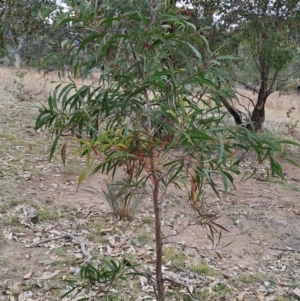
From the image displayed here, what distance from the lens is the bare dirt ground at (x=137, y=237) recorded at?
8.20 ft

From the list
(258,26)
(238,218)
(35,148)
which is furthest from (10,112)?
(238,218)

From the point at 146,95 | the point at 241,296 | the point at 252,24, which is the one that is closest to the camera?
the point at 146,95

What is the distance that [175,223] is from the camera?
3508 mm

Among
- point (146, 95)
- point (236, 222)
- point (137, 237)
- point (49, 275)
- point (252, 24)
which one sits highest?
point (252, 24)

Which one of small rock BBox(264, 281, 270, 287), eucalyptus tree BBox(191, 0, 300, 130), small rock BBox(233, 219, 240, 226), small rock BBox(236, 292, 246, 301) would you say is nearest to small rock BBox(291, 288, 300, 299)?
small rock BBox(264, 281, 270, 287)

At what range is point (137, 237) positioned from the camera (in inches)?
123

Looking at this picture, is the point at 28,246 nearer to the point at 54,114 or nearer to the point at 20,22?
the point at 54,114

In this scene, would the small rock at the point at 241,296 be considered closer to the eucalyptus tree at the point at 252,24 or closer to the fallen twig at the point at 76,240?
the fallen twig at the point at 76,240

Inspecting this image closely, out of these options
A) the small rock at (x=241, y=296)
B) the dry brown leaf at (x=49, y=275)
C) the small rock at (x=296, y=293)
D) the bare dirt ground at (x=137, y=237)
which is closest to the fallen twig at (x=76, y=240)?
the bare dirt ground at (x=137, y=237)

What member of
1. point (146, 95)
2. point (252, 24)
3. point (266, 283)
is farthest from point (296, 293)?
point (252, 24)

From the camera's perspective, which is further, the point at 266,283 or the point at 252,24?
the point at 252,24

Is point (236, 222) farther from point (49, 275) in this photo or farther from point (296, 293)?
point (49, 275)

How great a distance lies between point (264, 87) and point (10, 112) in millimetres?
4855

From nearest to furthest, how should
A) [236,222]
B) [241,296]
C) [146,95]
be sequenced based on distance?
[146,95]
[241,296]
[236,222]
